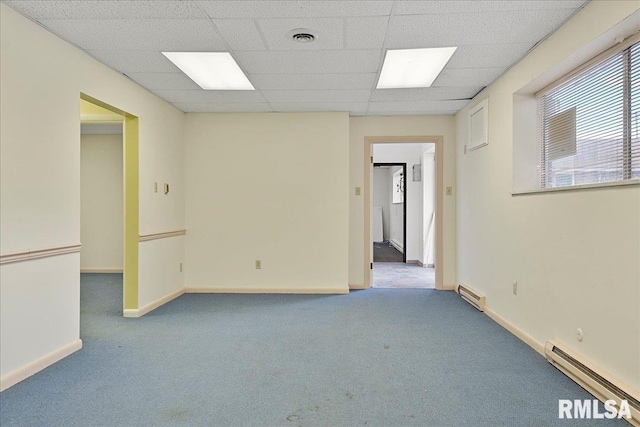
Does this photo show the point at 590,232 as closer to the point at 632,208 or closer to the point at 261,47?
the point at 632,208

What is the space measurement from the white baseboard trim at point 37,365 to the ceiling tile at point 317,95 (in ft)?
9.21

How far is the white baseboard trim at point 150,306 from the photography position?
361 cm

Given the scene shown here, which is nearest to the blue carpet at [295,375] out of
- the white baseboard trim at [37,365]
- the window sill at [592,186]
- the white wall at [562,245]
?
the white baseboard trim at [37,365]

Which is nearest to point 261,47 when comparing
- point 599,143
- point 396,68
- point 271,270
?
point 396,68

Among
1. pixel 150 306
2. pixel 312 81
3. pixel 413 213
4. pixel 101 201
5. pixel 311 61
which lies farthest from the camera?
pixel 413 213

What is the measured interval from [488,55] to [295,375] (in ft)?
9.12

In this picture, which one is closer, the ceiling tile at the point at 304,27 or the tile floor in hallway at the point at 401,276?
the ceiling tile at the point at 304,27

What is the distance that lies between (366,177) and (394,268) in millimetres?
2364

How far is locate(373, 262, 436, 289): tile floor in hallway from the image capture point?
5.12m

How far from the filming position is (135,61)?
3027 millimetres

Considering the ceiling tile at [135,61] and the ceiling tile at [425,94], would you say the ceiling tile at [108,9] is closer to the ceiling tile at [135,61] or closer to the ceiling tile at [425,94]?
the ceiling tile at [135,61]

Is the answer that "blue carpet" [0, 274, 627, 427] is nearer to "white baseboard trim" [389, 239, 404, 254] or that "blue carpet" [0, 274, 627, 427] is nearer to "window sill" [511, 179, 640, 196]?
"window sill" [511, 179, 640, 196]

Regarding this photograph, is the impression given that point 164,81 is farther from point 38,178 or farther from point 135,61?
point 38,178

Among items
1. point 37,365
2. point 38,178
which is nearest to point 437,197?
point 38,178
